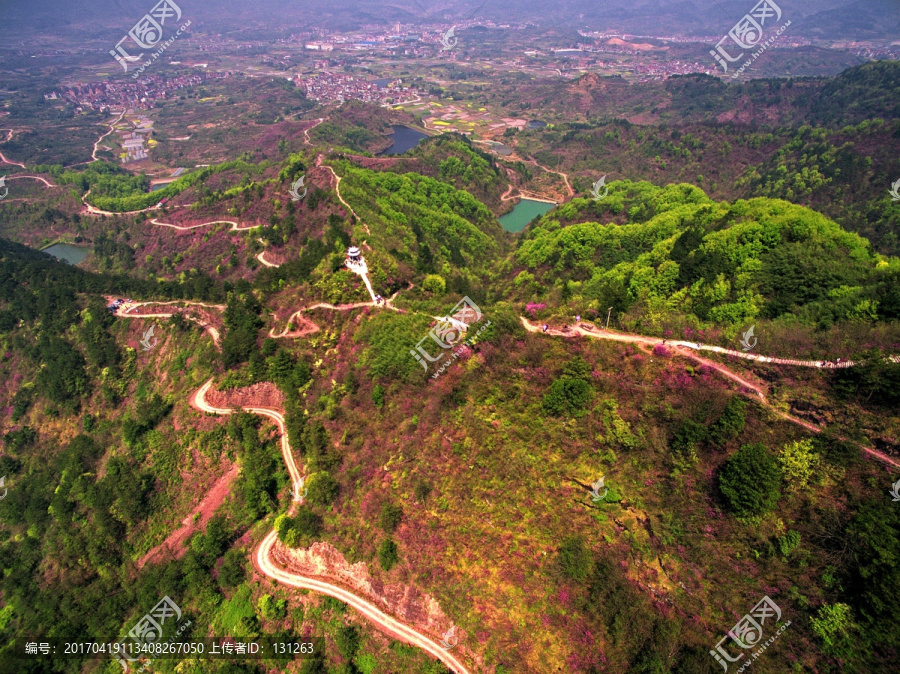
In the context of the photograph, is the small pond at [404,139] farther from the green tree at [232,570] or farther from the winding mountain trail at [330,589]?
the green tree at [232,570]

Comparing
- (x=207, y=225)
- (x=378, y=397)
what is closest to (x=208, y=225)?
(x=207, y=225)

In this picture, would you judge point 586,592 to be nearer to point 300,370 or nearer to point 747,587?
point 747,587

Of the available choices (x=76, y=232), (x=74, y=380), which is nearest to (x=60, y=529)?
(x=74, y=380)

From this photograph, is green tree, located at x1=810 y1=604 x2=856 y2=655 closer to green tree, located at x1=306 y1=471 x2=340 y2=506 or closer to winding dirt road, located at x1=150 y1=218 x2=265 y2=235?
green tree, located at x1=306 y1=471 x2=340 y2=506

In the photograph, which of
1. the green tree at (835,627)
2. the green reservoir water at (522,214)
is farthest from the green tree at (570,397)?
the green reservoir water at (522,214)

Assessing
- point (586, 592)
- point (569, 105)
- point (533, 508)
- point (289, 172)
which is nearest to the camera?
point (586, 592)

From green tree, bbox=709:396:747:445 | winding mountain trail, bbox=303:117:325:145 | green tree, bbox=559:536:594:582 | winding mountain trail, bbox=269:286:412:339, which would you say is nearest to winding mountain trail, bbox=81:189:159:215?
winding mountain trail, bbox=303:117:325:145

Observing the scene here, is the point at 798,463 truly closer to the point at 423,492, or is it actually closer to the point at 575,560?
the point at 575,560
